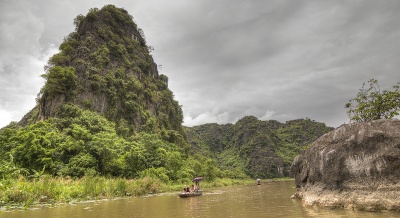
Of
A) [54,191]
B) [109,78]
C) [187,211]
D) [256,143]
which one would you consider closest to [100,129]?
[109,78]

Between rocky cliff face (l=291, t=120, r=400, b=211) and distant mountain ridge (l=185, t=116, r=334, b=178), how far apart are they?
78003 mm

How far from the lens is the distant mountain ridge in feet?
332

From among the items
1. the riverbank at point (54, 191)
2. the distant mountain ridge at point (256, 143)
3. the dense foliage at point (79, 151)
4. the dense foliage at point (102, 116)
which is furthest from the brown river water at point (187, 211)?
the distant mountain ridge at point (256, 143)

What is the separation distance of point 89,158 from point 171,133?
31.5 m

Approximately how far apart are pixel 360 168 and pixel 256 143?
343ft

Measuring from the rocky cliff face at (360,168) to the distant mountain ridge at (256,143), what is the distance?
78.0m

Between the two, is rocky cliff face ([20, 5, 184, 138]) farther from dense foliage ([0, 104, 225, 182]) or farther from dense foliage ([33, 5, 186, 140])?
dense foliage ([0, 104, 225, 182])

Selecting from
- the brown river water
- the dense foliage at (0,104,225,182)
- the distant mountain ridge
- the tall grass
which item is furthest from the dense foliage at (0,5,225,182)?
the distant mountain ridge

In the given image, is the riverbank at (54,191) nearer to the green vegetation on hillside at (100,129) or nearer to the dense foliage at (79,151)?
the green vegetation on hillside at (100,129)

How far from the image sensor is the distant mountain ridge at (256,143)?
10112 centimetres

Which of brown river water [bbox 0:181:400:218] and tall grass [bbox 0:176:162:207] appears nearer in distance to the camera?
brown river water [bbox 0:181:400:218]

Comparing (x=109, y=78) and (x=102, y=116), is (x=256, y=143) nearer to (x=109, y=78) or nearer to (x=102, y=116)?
(x=109, y=78)

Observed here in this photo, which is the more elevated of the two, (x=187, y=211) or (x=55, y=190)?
(x=55, y=190)

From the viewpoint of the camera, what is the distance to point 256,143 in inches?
4525
